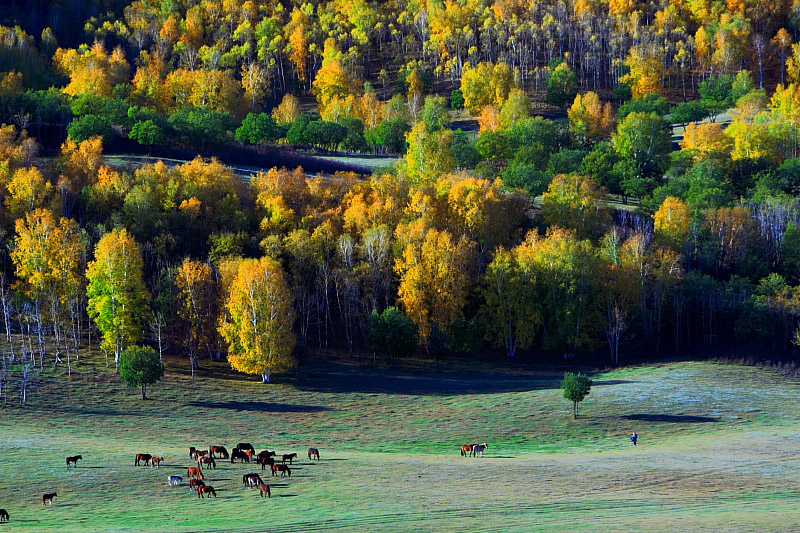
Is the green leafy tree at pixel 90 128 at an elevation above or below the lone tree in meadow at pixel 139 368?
above

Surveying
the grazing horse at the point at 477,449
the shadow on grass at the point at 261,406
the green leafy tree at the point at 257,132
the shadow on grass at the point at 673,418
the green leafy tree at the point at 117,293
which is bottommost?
the shadow on grass at the point at 673,418

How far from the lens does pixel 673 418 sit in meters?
74.5

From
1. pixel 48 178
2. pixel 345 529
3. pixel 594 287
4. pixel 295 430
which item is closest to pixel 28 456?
pixel 295 430

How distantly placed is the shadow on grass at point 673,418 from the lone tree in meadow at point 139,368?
3740 cm

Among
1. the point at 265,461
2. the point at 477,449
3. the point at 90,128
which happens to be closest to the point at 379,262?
the point at 477,449

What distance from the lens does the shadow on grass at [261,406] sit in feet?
262

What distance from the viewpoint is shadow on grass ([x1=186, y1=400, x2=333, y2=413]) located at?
79.9m

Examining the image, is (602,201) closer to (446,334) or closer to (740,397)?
(446,334)

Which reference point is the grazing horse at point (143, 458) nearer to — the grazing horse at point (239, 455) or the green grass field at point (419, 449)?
the green grass field at point (419, 449)

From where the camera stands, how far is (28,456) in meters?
58.3

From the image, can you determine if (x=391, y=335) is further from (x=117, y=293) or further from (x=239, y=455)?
(x=239, y=455)

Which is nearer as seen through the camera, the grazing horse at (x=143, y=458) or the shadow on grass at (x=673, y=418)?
the grazing horse at (x=143, y=458)

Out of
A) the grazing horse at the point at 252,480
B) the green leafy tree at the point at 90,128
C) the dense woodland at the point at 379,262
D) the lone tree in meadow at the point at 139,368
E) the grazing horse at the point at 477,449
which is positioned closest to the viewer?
the grazing horse at the point at 252,480

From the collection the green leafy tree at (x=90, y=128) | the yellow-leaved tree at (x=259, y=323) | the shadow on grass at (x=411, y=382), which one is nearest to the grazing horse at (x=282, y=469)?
the shadow on grass at (x=411, y=382)
